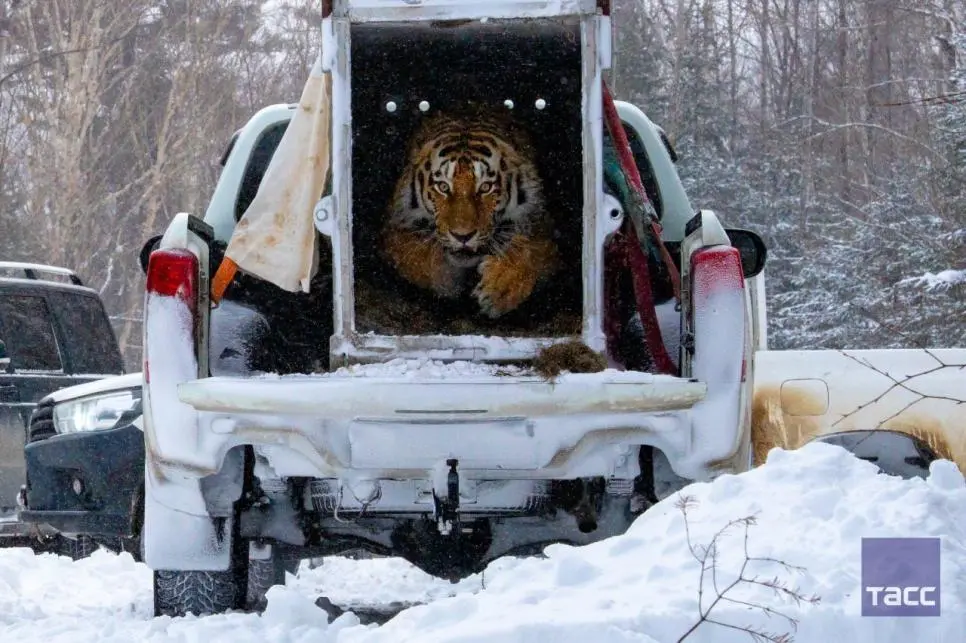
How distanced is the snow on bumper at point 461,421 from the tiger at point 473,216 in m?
1.25

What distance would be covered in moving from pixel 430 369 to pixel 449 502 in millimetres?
451

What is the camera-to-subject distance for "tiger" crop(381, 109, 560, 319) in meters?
5.61

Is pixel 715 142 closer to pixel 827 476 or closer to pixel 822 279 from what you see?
pixel 822 279

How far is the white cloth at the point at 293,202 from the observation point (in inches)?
194

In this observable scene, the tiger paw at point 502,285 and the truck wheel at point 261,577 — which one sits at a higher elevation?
the tiger paw at point 502,285

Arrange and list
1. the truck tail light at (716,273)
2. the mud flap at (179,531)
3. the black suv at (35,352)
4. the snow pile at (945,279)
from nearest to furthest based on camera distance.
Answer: the truck tail light at (716,273) < the mud flap at (179,531) < the black suv at (35,352) < the snow pile at (945,279)

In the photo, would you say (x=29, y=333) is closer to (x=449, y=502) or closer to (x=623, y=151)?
(x=623, y=151)

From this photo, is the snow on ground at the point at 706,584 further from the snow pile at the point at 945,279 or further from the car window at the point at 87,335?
the snow pile at the point at 945,279

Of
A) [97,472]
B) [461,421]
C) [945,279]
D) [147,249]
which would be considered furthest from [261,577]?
[945,279]

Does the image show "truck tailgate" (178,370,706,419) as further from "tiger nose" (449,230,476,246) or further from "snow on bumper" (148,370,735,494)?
"tiger nose" (449,230,476,246)

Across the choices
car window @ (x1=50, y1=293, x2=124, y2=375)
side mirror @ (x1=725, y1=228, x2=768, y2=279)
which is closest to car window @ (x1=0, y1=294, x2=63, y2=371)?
car window @ (x1=50, y1=293, x2=124, y2=375)

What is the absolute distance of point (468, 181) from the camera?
5.88 meters

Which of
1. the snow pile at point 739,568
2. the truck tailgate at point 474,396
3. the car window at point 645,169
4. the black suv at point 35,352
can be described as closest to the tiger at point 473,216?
the car window at point 645,169

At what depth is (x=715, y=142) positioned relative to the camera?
32.3 meters
